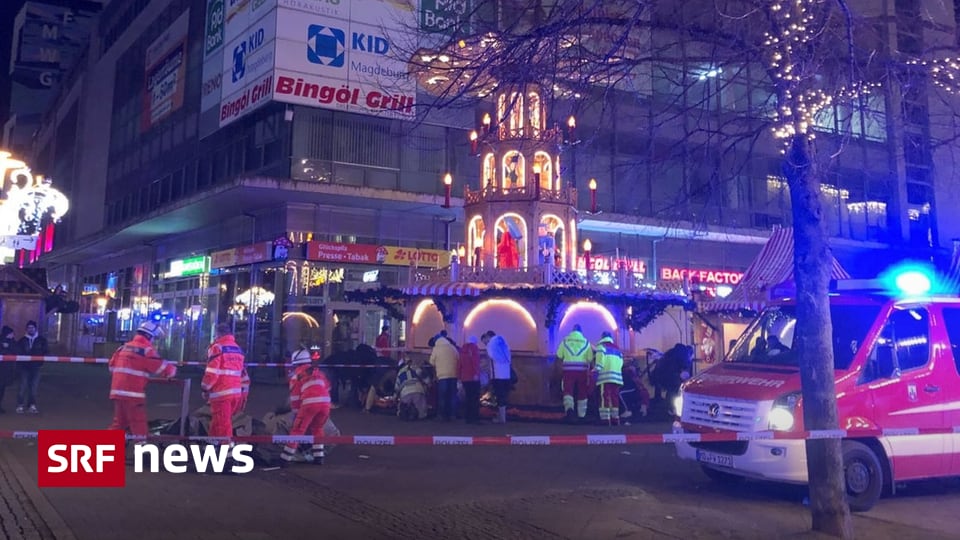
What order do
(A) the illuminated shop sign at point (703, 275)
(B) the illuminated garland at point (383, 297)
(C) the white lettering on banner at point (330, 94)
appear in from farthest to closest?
(A) the illuminated shop sign at point (703, 275)
(C) the white lettering on banner at point (330, 94)
(B) the illuminated garland at point (383, 297)

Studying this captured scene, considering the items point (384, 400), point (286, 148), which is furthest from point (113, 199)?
point (384, 400)

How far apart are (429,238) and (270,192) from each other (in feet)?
20.6

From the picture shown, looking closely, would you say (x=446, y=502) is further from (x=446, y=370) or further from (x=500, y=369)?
(x=500, y=369)

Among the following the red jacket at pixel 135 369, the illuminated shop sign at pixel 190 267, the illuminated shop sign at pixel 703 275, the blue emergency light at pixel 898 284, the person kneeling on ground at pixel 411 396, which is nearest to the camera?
the blue emergency light at pixel 898 284

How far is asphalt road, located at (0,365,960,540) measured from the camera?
673 centimetres

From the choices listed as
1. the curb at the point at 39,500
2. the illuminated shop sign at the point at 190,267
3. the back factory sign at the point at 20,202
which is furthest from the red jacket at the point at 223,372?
the illuminated shop sign at the point at 190,267

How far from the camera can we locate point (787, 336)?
909 centimetres

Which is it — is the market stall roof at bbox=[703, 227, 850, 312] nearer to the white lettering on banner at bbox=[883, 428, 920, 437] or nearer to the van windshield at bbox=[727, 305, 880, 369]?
the van windshield at bbox=[727, 305, 880, 369]

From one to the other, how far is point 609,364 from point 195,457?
332 inches

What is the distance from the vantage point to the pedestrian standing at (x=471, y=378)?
14.7 m

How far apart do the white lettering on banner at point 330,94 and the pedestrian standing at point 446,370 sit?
41.0 feet

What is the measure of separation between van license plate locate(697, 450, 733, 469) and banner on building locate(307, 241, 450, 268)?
18693mm

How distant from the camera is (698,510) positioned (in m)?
7.73

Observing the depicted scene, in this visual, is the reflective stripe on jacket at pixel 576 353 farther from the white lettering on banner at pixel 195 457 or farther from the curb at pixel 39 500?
the curb at pixel 39 500
